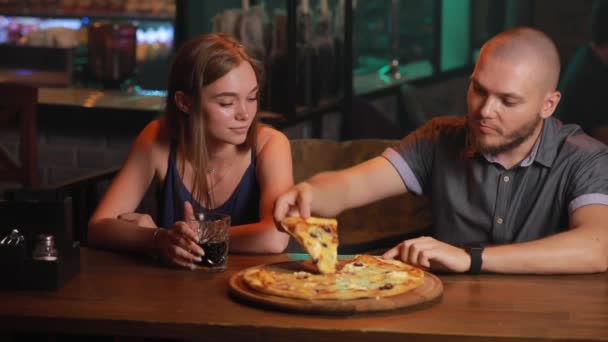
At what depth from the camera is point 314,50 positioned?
472 centimetres

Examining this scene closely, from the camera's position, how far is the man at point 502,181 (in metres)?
2.36

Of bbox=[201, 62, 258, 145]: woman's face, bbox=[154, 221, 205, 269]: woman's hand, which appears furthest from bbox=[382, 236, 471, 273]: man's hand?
bbox=[201, 62, 258, 145]: woman's face

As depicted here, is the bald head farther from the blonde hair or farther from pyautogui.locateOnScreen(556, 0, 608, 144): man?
pyautogui.locateOnScreen(556, 0, 608, 144): man

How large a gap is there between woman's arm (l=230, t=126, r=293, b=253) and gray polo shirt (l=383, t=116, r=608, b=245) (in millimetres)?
289

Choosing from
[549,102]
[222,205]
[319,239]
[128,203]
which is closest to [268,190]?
[222,205]

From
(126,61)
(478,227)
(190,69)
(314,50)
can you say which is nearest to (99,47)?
(126,61)

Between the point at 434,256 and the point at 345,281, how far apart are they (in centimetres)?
25

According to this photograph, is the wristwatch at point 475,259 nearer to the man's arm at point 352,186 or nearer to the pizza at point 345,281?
the pizza at point 345,281

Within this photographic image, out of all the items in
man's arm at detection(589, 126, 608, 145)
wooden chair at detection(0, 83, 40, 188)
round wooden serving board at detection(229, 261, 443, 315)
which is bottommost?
man's arm at detection(589, 126, 608, 145)

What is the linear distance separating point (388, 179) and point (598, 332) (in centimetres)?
99

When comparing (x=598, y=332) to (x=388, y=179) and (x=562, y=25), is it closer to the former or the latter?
(x=388, y=179)

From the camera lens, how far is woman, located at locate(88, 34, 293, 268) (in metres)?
2.70

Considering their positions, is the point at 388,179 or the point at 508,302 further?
the point at 388,179

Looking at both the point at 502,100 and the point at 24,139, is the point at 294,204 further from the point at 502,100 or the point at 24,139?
the point at 24,139
